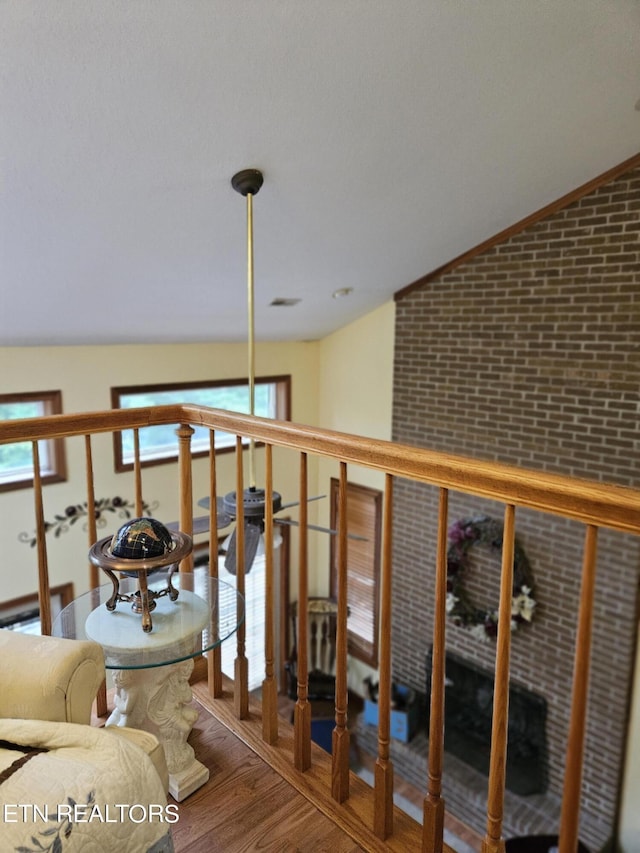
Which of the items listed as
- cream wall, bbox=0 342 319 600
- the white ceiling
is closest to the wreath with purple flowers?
cream wall, bbox=0 342 319 600

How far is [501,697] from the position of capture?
3.51 feet

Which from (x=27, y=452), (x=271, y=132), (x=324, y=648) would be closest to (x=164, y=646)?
(x=271, y=132)

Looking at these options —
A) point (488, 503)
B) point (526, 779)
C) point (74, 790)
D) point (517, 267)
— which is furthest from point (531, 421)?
point (74, 790)

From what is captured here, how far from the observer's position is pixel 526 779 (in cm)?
454

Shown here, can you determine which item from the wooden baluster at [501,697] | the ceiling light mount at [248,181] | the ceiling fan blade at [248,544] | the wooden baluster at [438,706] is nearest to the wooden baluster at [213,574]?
the ceiling fan blade at [248,544]

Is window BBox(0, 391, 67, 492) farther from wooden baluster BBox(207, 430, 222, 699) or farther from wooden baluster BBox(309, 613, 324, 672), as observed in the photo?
wooden baluster BBox(309, 613, 324, 672)

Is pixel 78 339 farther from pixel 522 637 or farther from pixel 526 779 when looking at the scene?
pixel 526 779

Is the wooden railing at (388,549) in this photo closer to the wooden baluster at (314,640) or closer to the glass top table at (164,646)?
the glass top table at (164,646)

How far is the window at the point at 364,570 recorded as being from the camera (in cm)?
577

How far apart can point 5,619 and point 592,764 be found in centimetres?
448

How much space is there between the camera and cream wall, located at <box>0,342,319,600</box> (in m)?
4.15

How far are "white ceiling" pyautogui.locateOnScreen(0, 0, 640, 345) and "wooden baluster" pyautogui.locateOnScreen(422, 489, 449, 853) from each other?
6.21ft

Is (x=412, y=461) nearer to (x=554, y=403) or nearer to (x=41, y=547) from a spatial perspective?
(x=41, y=547)

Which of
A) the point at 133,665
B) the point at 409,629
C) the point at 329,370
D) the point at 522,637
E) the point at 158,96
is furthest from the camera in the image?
the point at 329,370
